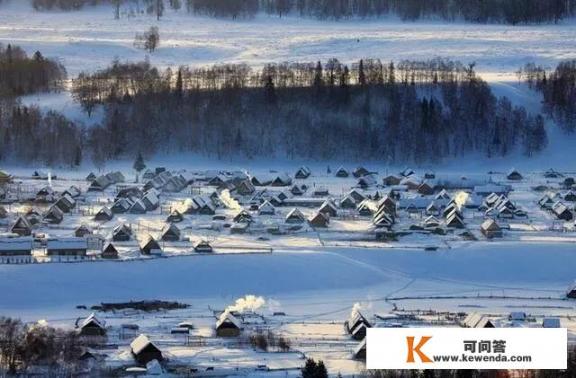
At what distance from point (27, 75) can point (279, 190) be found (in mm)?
14912

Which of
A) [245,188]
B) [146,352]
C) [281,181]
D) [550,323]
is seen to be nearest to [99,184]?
[245,188]

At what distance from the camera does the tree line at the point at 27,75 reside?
3581 centimetres

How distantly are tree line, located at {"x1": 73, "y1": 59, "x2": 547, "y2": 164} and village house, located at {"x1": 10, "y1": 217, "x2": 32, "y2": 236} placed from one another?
9.49 metres

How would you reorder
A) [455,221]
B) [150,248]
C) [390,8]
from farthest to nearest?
[390,8] → [455,221] → [150,248]

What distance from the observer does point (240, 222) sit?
846 inches

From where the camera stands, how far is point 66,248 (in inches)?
729

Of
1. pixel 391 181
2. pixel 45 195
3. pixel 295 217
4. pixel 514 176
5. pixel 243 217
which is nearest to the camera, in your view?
pixel 243 217

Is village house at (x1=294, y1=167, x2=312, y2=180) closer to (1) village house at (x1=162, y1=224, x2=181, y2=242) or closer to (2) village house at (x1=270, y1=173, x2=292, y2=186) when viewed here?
(2) village house at (x1=270, y1=173, x2=292, y2=186)

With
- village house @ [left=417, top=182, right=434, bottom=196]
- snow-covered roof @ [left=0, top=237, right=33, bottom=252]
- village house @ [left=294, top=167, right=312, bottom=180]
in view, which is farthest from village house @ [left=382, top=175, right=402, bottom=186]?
snow-covered roof @ [left=0, top=237, right=33, bottom=252]

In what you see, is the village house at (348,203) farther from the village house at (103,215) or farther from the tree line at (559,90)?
the tree line at (559,90)

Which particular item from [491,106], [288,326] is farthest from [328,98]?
[288,326]

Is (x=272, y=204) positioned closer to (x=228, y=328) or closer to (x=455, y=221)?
(x=455, y=221)

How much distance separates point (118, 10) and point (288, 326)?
1693 inches

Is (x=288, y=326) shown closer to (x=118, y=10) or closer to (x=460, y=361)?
(x=460, y=361)
